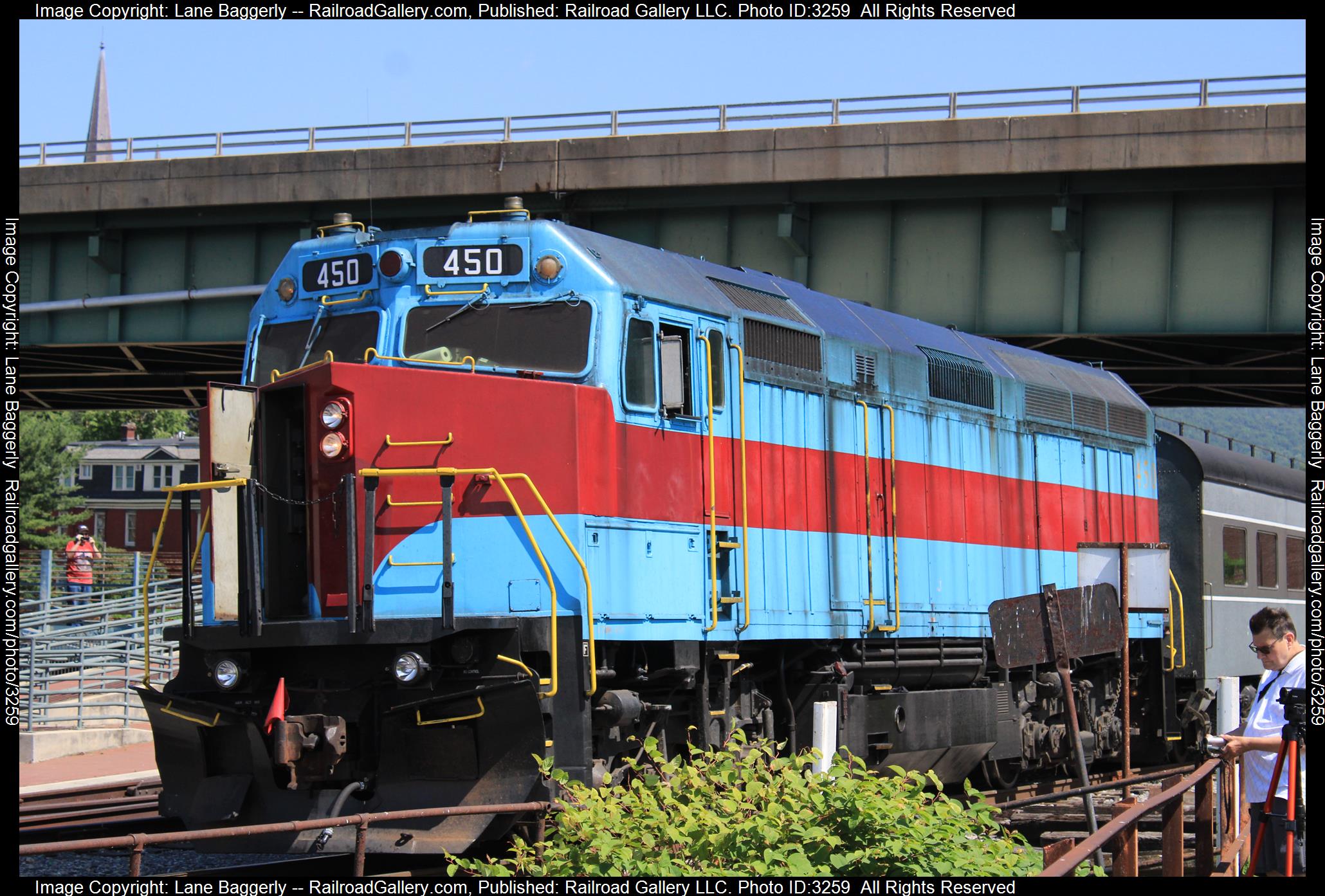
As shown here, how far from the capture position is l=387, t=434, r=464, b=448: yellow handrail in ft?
28.8

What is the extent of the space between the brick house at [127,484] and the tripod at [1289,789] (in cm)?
6575

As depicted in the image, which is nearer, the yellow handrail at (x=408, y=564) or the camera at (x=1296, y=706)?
the camera at (x=1296, y=706)

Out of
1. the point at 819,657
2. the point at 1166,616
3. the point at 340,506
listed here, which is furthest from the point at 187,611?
the point at 1166,616

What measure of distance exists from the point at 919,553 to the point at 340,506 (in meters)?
5.40

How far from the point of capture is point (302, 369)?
901 cm

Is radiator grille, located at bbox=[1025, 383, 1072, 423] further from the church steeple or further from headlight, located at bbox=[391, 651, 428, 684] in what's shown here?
the church steeple

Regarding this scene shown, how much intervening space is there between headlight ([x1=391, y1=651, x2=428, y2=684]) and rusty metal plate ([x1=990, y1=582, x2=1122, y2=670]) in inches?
147

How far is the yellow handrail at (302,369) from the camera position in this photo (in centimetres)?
888

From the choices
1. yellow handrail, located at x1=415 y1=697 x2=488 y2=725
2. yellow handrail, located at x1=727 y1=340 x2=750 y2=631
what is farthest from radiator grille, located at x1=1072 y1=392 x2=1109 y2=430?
yellow handrail, located at x1=415 y1=697 x2=488 y2=725

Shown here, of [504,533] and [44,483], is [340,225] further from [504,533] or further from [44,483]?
[44,483]

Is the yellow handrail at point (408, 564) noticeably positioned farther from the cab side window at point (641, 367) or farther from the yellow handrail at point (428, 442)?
the cab side window at point (641, 367)

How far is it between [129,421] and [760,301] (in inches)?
3208

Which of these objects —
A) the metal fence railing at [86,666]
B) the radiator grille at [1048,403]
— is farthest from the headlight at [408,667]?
the metal fence railing at [86,666]
